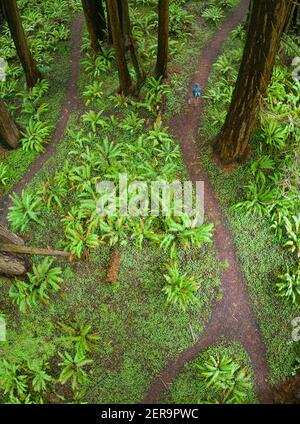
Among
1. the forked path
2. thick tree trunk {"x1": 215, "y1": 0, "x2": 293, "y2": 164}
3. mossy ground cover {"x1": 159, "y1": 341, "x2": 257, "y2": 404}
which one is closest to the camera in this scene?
thick tree trunk {"x1": 215, "y1": 0, "x2": 293, "y2": 164}

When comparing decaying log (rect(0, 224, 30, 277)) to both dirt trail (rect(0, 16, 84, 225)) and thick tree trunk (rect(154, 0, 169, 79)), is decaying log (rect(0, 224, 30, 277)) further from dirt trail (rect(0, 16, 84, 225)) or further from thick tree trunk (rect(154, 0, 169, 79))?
thick tree trunk (rect(154, 0, 169, 79))

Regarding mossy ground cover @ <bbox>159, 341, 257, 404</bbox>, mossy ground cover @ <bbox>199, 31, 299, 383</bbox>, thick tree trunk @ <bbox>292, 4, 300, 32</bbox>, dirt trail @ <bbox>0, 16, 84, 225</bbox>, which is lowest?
mossy ground cover @ <bbox>159, 341, 257, 404</bbox>

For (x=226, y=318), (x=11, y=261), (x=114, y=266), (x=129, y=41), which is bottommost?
(x=226, y=318)

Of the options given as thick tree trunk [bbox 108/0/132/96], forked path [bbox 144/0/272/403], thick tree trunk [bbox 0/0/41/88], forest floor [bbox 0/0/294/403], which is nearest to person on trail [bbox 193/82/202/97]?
forked path [bbox 144/0/272/403]

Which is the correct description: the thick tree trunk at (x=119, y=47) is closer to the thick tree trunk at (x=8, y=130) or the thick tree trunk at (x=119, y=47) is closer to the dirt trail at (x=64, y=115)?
the dirt trail at (x=64, y=115)

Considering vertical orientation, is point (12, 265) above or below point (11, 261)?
below

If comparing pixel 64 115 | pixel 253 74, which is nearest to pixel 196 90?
pixel 253 74

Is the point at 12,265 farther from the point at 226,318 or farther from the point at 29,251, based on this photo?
the point at 226,318
